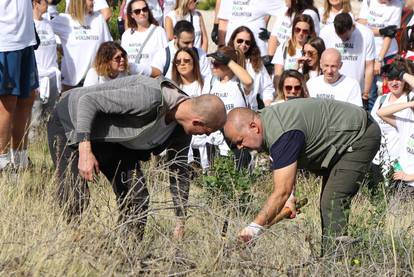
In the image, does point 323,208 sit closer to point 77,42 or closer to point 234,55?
point 234,55

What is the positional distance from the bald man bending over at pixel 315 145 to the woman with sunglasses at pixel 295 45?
3.53 metres

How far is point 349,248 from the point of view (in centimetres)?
649

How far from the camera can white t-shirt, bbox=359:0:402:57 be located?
1149 centimetres

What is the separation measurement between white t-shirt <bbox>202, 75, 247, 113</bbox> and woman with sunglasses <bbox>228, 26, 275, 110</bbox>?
20cm

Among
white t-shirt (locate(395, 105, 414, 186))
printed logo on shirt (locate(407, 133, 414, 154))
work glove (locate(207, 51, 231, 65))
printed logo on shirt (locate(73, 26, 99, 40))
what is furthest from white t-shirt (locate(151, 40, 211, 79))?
printed logo on shirt (locate(407, 133, 414, 154))

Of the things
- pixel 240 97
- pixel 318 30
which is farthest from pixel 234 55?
pixel 318 30

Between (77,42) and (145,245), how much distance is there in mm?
4980

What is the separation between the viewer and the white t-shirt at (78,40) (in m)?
10.8

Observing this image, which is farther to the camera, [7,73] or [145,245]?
[7,73]

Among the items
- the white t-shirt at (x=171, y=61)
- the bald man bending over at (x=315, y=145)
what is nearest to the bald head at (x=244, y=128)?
the bald man bending over at (x=315, y=145)

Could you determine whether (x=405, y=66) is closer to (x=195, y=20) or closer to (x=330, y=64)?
(x=330, y=64)

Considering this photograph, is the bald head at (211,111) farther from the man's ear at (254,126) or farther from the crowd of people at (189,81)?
the man's ear at (254,126)

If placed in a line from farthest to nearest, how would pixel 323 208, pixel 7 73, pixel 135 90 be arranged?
pixel 7 73
pixel 323 208
pixel 135 90

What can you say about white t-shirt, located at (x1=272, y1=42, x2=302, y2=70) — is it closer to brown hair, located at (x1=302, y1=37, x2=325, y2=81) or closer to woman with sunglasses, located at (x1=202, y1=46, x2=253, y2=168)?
brown hair, located at (x1=302, y1=37, x2=325, y2=81)
